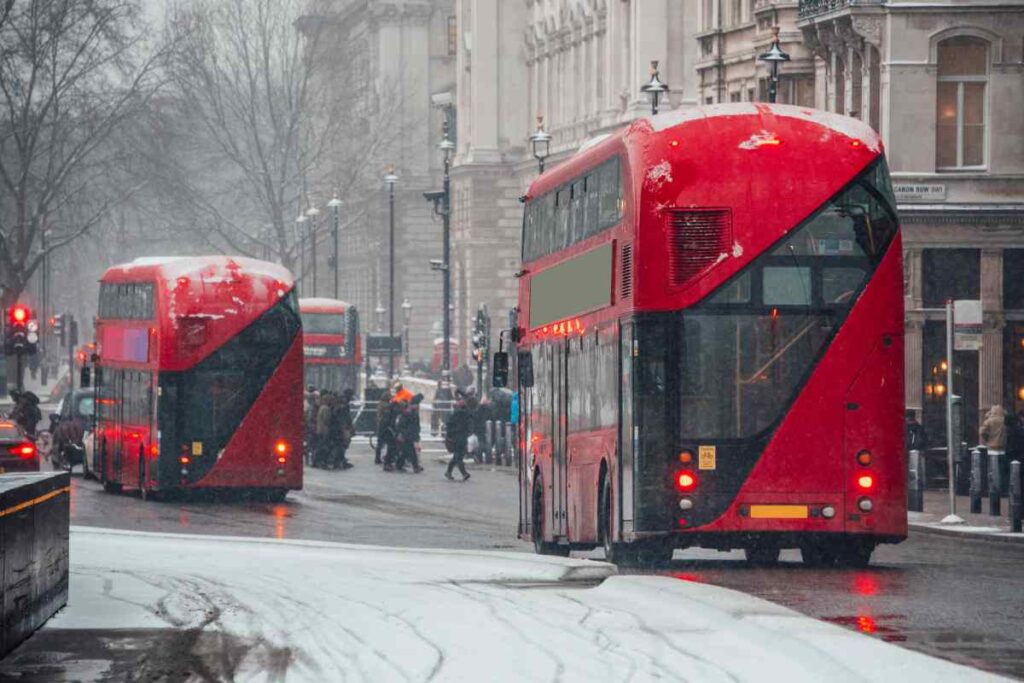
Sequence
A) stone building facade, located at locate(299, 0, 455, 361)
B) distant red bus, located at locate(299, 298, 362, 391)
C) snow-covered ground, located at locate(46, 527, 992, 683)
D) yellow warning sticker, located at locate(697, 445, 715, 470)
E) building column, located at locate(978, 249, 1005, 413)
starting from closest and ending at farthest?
1. snow-covered ground, located at locate(46, 527, 992, 683)
2. yellow warning sticker, located at locate(697, 445, 715, 470)
3. building column, located at locate(978, 249, 1005, 413)
4. distant red bus, located at locate(299, 298, 362, 391)
5. stone building facade, located at locate(299, 0, 455, 361)

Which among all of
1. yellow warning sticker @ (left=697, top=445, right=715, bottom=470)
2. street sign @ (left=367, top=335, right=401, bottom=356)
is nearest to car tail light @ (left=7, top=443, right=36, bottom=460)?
yellow warning sticker @ (left=697, top=445, right=715, bottom=470)

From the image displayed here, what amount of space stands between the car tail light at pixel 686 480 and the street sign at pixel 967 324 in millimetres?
11925

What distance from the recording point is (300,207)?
330 ft

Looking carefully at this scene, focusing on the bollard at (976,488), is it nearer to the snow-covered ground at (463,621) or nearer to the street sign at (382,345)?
the snow-covered ground at (463,621)

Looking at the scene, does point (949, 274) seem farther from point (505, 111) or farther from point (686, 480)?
point (505, 111)

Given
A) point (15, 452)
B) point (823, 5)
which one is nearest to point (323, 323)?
point (823, 5)

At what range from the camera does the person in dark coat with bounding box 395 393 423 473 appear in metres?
53.2

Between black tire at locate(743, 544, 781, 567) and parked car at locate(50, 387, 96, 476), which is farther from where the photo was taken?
parked car at locate(50, 387, 96, 476)

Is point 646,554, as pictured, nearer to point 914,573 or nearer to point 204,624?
point 914,573

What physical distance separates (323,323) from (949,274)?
34.0 meters

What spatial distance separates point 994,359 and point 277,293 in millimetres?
14513

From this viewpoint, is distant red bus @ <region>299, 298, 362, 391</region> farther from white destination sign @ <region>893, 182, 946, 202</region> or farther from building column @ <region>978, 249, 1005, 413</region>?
building column @ <region>978, 249, 1005, 413</region>

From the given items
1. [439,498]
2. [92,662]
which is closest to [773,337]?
[92,662]

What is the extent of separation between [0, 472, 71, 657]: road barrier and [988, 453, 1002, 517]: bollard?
60.6 feet
